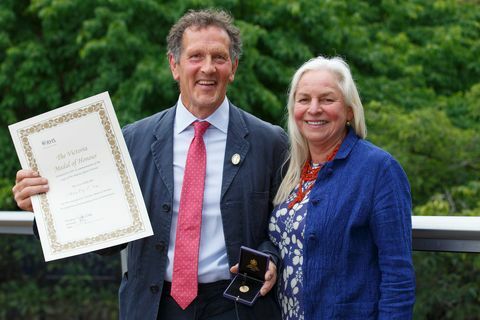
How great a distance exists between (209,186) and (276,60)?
6479mm

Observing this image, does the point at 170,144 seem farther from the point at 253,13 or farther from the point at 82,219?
the point at 253,13

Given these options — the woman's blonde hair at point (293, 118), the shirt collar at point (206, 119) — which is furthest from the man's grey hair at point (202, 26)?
Answer: the woman's blonde hair at point (293, 118)

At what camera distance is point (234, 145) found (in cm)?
322

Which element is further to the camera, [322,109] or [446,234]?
[446,234]

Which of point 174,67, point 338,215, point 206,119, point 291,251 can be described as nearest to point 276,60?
point 174,67

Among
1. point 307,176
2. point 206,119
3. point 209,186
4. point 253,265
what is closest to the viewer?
point 253,265

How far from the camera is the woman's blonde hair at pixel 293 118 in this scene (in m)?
2.96

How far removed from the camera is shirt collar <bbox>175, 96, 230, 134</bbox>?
10.7 ft

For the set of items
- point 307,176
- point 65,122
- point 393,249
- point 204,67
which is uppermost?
point 204,67

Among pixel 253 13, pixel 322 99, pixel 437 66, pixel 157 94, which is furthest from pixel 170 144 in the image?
pixel 437 66

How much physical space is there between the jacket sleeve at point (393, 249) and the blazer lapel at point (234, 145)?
67cm

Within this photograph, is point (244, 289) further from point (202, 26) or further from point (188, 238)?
point (202, 26)

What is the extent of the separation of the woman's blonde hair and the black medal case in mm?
294

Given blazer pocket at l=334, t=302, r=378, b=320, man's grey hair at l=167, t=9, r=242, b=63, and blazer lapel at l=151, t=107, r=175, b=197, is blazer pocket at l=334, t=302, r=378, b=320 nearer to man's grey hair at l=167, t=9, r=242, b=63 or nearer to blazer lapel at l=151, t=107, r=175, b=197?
blazer lapel at l=151, t=107, r=175, b=197
